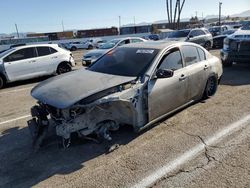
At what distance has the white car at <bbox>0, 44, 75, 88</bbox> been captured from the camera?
34.6 feet

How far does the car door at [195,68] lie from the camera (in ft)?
18.8

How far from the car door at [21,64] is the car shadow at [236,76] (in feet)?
24.4

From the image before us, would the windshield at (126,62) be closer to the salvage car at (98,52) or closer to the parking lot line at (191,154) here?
the parking lot line at (191,154)

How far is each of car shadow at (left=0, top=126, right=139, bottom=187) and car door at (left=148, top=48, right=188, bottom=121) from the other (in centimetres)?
67

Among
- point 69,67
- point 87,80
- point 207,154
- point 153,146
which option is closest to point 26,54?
point 69,67

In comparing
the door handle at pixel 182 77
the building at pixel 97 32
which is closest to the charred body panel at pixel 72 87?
the door handle at pixel 182 77

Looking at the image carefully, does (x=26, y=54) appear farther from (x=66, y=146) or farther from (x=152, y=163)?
(x=152, y=163)

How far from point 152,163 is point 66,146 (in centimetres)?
150

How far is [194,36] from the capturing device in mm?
19438

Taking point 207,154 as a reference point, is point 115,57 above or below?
above

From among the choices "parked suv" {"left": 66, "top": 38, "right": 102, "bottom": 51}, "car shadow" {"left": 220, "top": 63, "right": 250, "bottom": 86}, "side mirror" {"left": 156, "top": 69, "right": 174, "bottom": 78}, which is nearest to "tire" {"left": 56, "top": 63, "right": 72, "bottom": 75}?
"car shadow" {"left": 220, "top": 63, "right": 250, "bottom": 86}

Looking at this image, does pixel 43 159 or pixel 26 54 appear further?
pixel 26 54

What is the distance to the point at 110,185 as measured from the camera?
135 inches

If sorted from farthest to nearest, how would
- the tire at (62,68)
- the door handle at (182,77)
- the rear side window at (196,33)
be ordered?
the rear side window at (196,33) < the tire at (62,68) < the door handle at (182,77)
